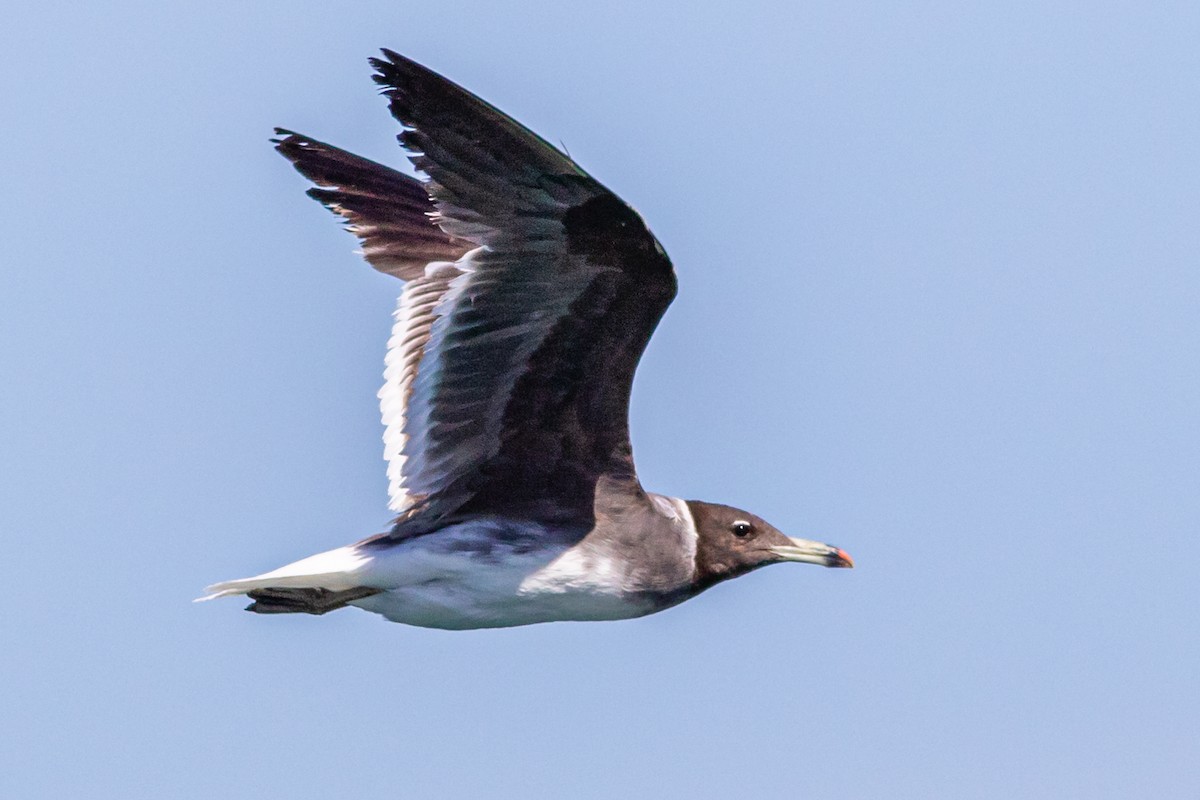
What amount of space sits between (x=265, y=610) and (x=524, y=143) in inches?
125

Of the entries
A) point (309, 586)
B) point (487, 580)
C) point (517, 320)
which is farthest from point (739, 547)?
point (309, 586)

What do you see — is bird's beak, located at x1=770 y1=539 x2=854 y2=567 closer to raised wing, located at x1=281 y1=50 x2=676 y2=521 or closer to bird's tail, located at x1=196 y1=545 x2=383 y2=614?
raised wing, located at x1=281 y1=50 x2=676 y2=521

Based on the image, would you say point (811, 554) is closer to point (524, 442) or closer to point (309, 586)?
point (524, 442)

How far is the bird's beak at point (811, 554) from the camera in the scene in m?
11.1

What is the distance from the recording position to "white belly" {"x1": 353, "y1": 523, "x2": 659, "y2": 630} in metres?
10.1

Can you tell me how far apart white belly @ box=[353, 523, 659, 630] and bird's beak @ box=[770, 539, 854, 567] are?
3.93ft

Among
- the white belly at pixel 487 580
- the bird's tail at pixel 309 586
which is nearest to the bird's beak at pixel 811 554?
the white belly at pixel 487 580

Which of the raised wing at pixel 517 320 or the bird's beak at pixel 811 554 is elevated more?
the raised wing at pixel 517 320

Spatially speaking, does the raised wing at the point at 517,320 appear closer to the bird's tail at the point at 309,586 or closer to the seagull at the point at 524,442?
the seagull at the point at 524,442

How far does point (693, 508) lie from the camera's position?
36.0 feet

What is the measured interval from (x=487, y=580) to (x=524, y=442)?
782 millimetres

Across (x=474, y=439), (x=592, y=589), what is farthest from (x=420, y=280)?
(x=592, y=589)

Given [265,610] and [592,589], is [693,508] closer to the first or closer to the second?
[592,589]

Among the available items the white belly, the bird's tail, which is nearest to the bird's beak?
the white belly
